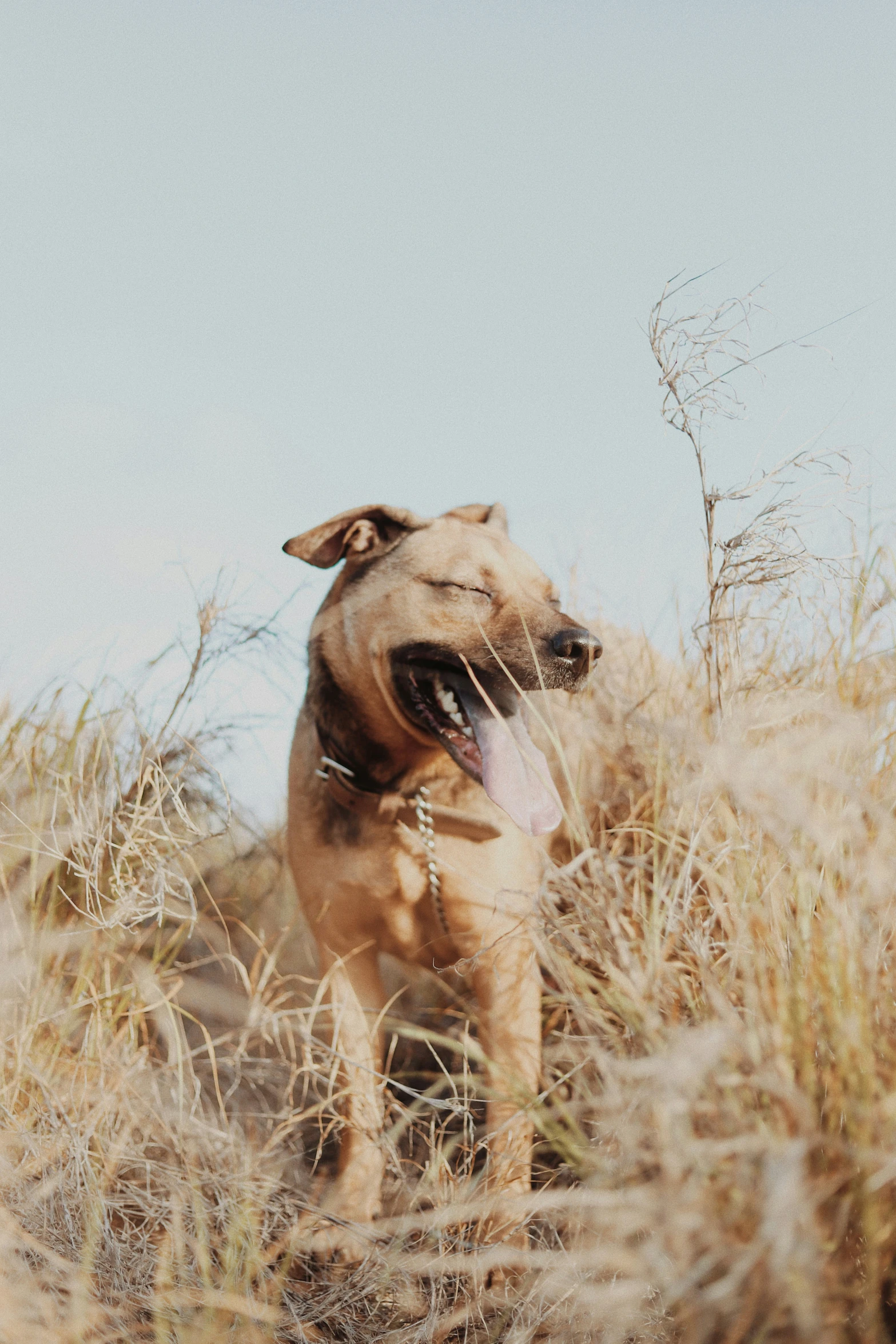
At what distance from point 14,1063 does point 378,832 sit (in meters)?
1.25

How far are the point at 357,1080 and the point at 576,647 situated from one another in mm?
1578

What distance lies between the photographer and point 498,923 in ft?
9.31

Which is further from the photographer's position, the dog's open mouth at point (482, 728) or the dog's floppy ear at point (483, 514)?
the dog's floppy ear at point (483, 514)

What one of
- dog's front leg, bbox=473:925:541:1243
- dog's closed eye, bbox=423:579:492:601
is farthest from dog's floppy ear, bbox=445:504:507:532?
dog's front leg, bbox=473:925:541:1243

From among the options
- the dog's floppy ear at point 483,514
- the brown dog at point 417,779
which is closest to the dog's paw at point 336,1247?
the brown dog at point 417,779

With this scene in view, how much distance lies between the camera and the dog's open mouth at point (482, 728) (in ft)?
8.82

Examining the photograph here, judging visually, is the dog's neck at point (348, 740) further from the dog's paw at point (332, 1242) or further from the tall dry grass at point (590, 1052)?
the dog's paw at point (332, 1242)

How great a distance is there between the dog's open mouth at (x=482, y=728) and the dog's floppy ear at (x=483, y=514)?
3.13 feet

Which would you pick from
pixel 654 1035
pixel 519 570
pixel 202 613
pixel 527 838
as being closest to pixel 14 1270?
pixel 654 1035

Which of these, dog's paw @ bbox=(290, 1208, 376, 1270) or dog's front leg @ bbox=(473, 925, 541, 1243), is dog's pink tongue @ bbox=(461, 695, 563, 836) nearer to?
dog's front leg @ bbox=(473, 925, 541, 1243)

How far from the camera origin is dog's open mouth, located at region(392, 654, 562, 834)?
269cm

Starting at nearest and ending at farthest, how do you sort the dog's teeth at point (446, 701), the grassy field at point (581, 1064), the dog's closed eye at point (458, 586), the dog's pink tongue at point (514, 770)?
1. the grassy field at point (581, 1064)
2. the dog's pink tongue at point (514, 770)
3. the dog's teeth at point (446, 701)
4. the dog's closed eye at point (458, 586)

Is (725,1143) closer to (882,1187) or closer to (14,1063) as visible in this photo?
(882,1187)

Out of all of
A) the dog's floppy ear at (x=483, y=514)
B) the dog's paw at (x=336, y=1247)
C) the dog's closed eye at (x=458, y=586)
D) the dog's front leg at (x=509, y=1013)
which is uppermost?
the dog's floppy ear at (x=483, y=514)
